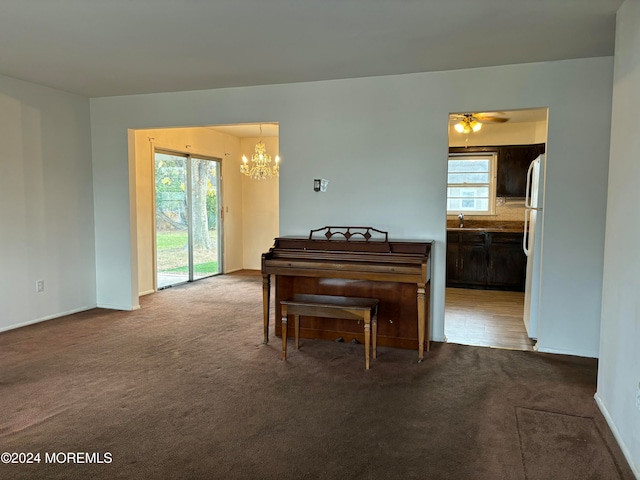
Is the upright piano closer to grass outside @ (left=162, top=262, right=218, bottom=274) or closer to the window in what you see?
grass outside @ (left=162, top=262, right=218, bottom=274)

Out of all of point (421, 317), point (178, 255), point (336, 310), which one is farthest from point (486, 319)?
point (178, 255)

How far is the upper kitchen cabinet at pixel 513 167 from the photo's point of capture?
6.71 metres

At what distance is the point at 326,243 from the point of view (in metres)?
4.07

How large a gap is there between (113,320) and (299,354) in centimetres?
229

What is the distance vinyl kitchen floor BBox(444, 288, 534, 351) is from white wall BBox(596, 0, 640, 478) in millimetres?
1377

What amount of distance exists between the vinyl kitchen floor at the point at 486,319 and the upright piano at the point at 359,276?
0.65 metres

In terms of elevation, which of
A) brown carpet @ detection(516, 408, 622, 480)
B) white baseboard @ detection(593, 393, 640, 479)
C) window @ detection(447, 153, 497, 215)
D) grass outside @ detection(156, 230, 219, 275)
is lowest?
brown carpet @ detection(516, 408, 622, 480)

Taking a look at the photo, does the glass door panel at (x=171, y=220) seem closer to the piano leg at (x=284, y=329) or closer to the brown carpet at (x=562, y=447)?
the piano leg at (x=284, y=329)

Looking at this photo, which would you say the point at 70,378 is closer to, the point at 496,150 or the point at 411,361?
the point at 411,361

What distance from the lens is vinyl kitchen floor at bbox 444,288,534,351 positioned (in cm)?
426

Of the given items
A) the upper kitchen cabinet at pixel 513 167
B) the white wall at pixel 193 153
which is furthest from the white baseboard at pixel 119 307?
the upper kitchen cabinet at pixel 513 167

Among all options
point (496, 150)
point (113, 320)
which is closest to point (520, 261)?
point (496, 150)

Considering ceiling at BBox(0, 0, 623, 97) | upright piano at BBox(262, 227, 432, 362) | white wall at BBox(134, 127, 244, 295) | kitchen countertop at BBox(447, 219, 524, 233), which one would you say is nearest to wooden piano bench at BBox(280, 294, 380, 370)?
upright piano at BBox(262, 227, 432, 362)

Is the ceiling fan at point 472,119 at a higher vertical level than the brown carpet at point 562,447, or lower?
higher
